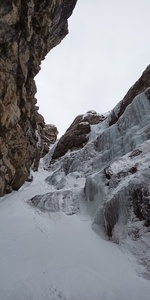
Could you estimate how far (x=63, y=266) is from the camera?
588cm

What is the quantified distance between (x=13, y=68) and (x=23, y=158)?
7.37 m

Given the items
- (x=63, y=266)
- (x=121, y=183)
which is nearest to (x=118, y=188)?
(x=121, y=183)

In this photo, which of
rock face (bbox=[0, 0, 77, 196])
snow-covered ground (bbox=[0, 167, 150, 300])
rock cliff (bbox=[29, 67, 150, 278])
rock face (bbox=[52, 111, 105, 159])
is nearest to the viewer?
snow-covered ground (bbox=[0, 167, 150, 300])

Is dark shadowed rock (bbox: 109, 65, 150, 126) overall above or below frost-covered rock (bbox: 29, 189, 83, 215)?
above

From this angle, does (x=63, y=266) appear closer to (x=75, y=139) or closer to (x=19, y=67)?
(x=19, y=67)

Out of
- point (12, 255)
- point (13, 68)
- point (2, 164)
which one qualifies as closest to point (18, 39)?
point (13, 68)

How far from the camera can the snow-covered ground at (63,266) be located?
4738 millimetres

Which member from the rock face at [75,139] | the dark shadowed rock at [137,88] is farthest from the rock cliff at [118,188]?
the rock face at [75,139]

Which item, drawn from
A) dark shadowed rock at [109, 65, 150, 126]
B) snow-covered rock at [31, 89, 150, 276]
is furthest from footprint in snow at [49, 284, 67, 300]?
dark shadowed rock at [109, 65, 150, 126]

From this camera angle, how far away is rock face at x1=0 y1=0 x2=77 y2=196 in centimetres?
1379

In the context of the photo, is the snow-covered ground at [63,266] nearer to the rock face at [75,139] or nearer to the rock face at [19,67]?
the rock face at [19,67]

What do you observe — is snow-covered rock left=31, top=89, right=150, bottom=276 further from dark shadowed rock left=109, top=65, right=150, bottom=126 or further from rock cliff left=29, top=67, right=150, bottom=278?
dark shadowed rock left=109, top=65, right=150, bottom=126

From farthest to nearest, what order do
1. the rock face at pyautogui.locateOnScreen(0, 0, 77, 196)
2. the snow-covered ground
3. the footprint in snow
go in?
the rock face at pyautogui.locateOnScreen(0, 0, 77, 196)
the snow-covered ground
the footprint in snow

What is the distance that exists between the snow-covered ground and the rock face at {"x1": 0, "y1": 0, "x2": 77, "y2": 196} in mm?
8023
